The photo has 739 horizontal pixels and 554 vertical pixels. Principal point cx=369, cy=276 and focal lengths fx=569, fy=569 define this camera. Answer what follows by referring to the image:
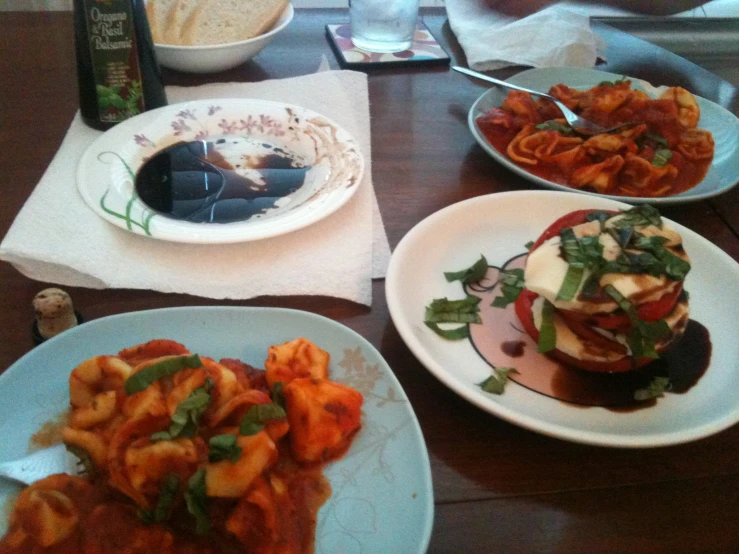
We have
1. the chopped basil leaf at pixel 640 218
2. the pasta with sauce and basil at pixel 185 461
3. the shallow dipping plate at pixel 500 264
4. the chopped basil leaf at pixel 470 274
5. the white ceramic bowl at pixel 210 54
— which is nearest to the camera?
the pasta with sauce and basil at pixel 185 461

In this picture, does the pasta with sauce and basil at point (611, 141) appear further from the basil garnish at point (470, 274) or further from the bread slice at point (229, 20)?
the bread slice at point (229, 20)

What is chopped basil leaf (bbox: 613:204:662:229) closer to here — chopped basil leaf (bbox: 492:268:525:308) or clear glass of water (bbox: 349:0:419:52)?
chopped basil leaf (bbox: 492:268:525:308)

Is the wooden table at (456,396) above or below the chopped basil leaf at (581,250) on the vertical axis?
below

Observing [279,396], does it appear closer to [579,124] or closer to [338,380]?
[338,380]

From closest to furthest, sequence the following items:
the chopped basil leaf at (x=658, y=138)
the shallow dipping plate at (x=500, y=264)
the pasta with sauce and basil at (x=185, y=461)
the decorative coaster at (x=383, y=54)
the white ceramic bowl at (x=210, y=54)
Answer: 1. the pasta with sauce and basil at (x=185, y=461)
2. the shallow dipping plate at (x=500, y=264)
3. the chopped basil leaf at (x=658, y=138)
4. the white ceramic bowl at (x=210, y=54)
5. the decorative coaster at (x=383, y=54)

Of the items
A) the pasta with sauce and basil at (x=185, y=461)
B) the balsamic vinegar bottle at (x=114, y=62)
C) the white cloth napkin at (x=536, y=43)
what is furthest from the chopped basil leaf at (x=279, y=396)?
the white cloth napkin at (x=536, y=43)

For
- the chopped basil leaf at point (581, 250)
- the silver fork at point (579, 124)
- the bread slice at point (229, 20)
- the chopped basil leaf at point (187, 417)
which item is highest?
the bread slice at point (229, 20)

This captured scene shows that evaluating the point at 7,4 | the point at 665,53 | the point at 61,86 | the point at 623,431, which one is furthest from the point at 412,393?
the point at 7,4

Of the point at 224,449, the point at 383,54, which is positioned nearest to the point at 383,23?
the point at 383,54

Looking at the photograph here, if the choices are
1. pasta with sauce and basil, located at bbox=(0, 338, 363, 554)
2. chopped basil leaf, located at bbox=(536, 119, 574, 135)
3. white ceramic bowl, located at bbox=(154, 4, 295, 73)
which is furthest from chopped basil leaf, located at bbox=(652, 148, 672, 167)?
white ceramic bowl, located at bbox=(154, 4, 295, 73)

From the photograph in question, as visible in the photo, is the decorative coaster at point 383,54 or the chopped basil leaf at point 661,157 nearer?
the chopped basil leaf at point 661,157
